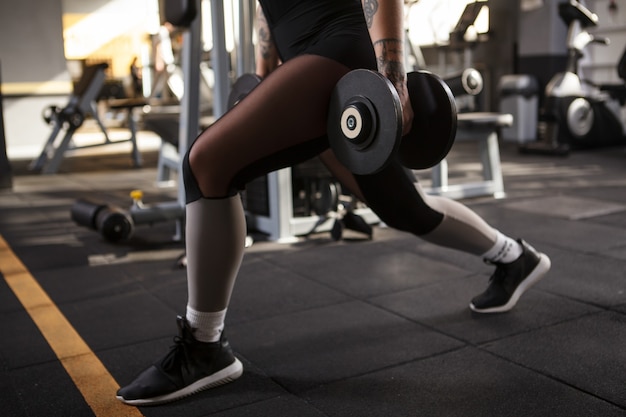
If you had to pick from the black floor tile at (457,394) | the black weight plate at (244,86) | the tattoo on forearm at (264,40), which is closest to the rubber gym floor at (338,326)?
the black floor tile at (457,394)

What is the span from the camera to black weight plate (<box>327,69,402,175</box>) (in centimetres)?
122

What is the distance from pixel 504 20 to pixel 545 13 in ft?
3.42

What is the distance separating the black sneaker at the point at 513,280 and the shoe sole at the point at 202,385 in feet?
2.68

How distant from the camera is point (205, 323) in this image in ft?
5.02

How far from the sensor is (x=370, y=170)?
1.28 m

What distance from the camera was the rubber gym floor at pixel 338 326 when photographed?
1.53m

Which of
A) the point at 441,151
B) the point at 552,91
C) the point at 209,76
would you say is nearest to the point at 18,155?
the point at 209,76

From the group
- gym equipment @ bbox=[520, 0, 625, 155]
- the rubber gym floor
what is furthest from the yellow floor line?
gym equipment @ bbox=[520, 0, 625, 155]

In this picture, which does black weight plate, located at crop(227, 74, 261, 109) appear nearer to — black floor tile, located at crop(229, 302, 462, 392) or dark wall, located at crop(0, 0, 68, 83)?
black floor tile, located at crop(229, 302, 462, 392)

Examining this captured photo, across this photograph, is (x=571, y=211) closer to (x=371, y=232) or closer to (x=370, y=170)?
(x=371, y=232)

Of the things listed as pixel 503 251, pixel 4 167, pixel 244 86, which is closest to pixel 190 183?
pixel 244 86

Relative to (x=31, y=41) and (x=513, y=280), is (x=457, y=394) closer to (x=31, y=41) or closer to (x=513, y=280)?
(x=513, y=280)

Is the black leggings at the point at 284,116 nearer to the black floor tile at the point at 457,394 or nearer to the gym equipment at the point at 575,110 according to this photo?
the black floor tile at the point at 457,394

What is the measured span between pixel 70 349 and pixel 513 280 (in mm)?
1282
